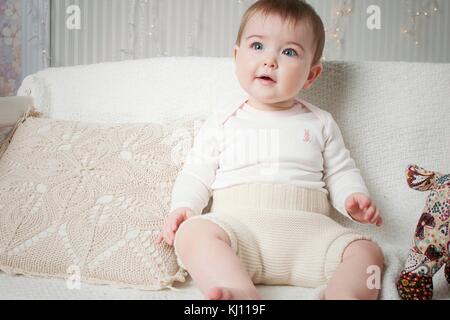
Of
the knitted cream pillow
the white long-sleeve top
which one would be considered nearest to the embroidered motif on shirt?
the white long-sleeve top

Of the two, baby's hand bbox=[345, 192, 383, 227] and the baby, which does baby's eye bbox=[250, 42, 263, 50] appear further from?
baby's hand bbox=[345, 192, 383, 227]

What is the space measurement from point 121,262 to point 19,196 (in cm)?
27

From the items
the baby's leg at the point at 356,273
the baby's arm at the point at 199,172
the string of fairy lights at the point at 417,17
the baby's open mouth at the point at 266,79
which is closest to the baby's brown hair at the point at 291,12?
the baby's open mouth at the point at 266,79

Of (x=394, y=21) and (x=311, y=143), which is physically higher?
(x=394, y=21)

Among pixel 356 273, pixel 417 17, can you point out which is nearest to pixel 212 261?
pixel 356 273

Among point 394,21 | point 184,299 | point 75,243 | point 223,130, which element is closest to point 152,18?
point 394,21

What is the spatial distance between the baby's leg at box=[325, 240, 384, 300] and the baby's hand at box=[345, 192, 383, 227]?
0.31 ft

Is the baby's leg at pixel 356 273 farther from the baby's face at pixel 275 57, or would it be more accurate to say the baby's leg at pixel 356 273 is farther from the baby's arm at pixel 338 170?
the baby's face at pixel 275 57

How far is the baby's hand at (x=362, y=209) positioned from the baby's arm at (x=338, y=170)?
1.4 inches

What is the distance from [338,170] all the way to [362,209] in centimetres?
13

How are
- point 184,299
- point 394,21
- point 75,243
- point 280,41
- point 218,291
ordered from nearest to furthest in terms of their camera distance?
point 218,291, point 184,299, point 75,243, point 280,41, point 394,21

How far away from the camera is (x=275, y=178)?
109cm

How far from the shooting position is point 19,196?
108cm
